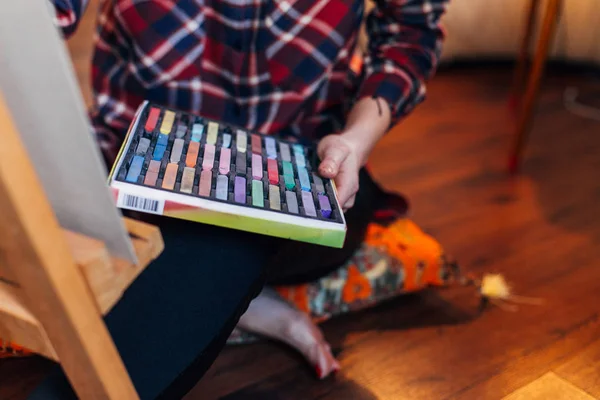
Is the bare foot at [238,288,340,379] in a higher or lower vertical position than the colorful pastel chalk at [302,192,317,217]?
lower

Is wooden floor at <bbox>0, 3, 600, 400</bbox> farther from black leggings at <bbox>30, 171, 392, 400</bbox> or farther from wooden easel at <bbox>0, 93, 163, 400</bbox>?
wooden easel at <bbox>0, 93, 163, 400</bbox>

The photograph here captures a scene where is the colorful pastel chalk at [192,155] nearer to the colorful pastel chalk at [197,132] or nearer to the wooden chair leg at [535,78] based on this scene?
the colorful pastel chalk at [197,132]

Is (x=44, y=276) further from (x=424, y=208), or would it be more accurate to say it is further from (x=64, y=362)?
(x=424, y=208)

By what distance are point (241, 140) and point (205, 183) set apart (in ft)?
0.45

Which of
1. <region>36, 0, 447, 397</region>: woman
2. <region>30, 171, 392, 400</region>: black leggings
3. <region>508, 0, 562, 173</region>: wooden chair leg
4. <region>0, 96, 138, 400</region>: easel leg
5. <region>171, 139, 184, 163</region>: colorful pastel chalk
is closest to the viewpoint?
<region>0, 96, 138, 400</region>: easel leg

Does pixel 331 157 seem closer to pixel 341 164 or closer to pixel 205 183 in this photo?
pixel 341 164

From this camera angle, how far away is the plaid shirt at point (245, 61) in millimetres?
731

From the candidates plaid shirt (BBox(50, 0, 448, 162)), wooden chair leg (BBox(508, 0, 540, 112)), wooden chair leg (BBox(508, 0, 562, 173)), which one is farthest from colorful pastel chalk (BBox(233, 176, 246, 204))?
wooden chair leg (BBox(508, 0, 540, 112))

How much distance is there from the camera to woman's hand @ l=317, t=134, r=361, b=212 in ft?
2.09

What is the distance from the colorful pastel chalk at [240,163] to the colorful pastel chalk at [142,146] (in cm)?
9

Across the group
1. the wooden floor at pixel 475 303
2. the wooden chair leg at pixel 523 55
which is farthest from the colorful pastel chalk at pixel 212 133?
the wooden chair leg at pixel 523 55

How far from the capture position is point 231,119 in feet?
2.59

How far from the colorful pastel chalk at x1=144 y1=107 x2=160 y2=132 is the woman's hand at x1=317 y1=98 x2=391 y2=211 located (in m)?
0.19

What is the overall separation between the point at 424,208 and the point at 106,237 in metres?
0.91
